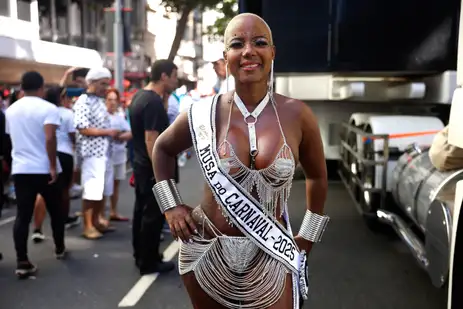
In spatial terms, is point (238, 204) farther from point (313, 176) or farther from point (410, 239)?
point (410, 239)

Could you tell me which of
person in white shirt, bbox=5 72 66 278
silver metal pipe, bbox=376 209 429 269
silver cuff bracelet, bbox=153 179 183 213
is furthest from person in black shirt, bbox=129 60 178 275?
silver cuff bracelet, bbox=153 179 183 213

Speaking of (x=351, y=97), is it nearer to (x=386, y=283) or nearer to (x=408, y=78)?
(x=408, y=78)

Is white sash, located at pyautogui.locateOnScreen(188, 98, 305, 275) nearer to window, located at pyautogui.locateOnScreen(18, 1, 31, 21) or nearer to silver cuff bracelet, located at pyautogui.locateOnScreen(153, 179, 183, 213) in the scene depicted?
silver cuff bracelet, located at pyautogui.locateOnScreen(153, 179, 183, 213)

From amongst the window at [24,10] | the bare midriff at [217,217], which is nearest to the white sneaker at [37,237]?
the bare midriff at [217,217]

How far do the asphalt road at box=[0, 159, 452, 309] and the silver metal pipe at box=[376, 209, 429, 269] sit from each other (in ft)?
1.57

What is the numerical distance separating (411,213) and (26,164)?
3400 mm

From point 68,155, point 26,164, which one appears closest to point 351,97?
point 68,155

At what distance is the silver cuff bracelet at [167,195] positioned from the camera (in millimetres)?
2479

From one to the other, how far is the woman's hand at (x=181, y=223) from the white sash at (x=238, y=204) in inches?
6.8

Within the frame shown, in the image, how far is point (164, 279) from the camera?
517 cm

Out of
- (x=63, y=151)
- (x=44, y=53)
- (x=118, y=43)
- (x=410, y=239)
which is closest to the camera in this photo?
(x=410, y=239)

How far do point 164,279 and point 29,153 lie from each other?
1.64 m

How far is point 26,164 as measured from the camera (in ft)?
17.1

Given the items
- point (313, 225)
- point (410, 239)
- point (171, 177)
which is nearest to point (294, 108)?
point (313, 225)
